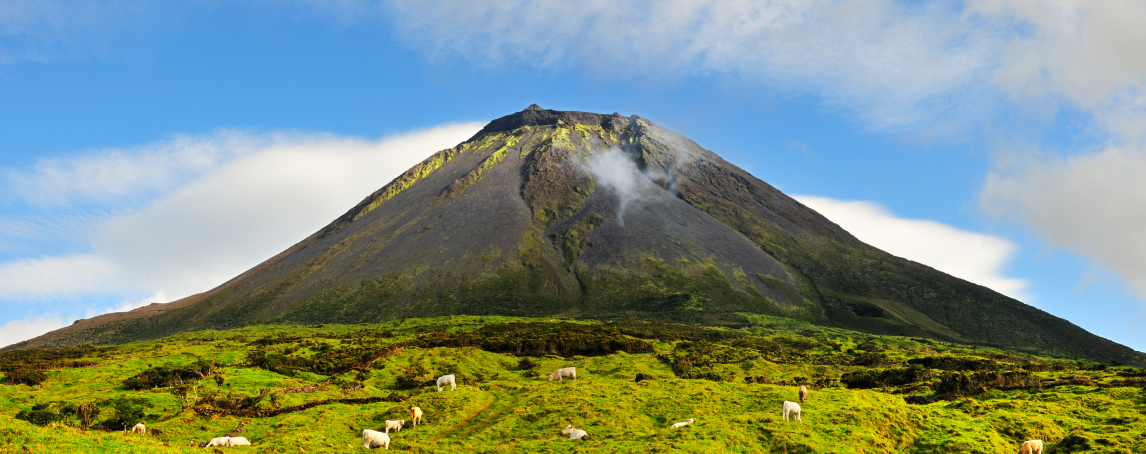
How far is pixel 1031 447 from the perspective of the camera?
32.4m

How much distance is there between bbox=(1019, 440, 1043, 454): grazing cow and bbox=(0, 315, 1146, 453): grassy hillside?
38.3 inches

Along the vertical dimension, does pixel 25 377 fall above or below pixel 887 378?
above

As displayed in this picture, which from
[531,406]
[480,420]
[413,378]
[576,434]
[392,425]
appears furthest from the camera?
[413,378]

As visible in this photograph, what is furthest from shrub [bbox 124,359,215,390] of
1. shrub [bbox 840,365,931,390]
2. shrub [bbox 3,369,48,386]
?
shrub [bbox 840,365,931,390]

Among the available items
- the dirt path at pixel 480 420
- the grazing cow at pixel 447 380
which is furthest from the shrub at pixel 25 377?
the dirt path at pixel 480 420

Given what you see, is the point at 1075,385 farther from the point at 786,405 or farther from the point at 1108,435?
the point at 786,405

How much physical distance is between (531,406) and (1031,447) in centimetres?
3007

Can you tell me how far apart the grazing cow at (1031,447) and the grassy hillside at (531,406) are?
0.97 m

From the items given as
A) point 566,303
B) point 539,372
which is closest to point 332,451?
point 539,372

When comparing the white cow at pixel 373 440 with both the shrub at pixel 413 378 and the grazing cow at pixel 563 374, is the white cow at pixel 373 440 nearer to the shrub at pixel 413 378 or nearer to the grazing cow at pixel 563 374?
the shrub at pixel 413 378

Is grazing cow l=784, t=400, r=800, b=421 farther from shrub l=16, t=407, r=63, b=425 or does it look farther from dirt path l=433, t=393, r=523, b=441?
shrub l=16, t=407, r=63, b=425

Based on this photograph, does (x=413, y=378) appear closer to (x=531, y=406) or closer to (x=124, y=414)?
(x=531, y=406)

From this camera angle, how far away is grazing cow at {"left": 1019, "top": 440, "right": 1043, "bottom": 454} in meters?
32.4

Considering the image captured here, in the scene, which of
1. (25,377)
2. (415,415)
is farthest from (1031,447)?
(25,377)
